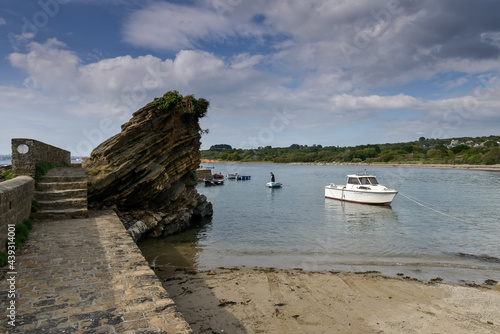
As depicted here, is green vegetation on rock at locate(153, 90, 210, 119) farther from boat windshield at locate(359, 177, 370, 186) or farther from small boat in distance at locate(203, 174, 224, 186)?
small boat in distance at locate(203, 174, 224, 186)

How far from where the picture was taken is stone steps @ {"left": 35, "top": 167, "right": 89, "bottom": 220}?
1072cm

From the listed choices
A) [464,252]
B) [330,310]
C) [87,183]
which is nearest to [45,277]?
[330,310]

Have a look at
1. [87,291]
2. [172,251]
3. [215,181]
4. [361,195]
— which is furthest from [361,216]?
[215,181]

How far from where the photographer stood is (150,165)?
609 inches

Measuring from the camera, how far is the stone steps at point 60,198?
10.7 metres

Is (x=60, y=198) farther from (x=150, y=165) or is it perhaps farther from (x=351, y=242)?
(x=351, y=242)

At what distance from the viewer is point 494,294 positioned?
9.17 meters

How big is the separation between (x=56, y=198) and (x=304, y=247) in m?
11.0

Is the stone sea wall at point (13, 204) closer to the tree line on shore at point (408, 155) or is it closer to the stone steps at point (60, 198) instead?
the stone steps at point (60, 198)

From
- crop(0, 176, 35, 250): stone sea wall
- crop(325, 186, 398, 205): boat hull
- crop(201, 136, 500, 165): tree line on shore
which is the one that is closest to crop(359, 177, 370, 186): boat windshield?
crop(325, 186, 398, 205): boat hull

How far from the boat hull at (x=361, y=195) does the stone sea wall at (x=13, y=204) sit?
27579 mm

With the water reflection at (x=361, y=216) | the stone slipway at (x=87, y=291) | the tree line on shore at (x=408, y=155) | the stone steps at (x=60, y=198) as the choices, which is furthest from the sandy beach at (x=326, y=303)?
the tree line on shore at (x=408, y=155)

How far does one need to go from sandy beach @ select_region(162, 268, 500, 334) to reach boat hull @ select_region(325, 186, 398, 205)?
1920cm

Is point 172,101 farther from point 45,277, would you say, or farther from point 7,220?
point 45,277
